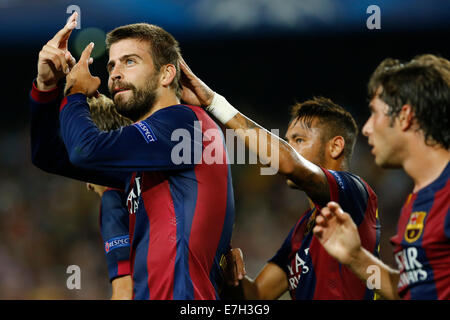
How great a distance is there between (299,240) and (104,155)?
1.60 metres

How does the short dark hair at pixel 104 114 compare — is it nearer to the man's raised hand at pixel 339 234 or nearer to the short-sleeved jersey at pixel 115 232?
the short-sleeved jersey at pixel 115 232

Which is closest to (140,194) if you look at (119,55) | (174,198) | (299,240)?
(174,198)

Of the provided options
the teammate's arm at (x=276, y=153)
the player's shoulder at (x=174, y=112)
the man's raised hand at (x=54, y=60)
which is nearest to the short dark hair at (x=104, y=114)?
the man's raised hand at (x=54, y=60)

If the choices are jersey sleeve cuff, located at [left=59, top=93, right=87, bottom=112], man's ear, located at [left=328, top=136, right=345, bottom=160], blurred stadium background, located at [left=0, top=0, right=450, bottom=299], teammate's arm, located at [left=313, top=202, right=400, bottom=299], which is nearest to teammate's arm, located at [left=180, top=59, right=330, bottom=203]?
teammate's arm, located at [left=313, top=202, right=400, bottom=299]

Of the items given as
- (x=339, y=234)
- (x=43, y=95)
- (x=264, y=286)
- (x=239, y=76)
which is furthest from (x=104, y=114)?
(x=239, y=76)

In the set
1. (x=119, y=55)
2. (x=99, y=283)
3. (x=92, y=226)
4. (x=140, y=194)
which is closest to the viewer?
(x=140, y=194)

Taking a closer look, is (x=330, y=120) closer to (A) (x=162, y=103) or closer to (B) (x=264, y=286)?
(B) (x=264, y=286)

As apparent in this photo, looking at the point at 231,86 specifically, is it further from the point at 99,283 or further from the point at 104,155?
the point at 104,155

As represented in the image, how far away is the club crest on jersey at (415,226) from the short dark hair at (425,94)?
1.06 feet

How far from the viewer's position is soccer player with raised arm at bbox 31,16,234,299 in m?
2.67

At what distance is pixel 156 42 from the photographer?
322cm

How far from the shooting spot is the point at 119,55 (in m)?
3.13

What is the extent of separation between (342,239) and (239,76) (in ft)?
19.7

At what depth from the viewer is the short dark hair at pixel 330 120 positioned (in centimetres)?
407
